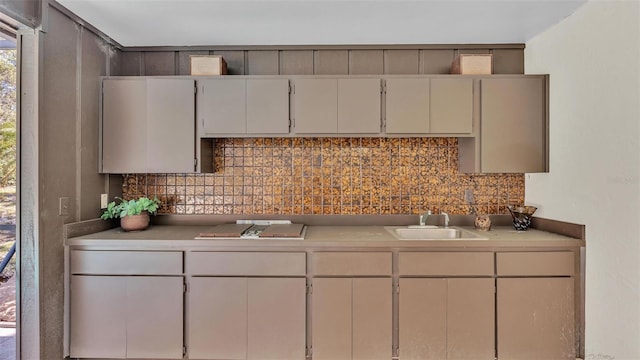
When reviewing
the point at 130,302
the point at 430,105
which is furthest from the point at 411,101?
the point at 130,302

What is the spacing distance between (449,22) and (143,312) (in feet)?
9.29

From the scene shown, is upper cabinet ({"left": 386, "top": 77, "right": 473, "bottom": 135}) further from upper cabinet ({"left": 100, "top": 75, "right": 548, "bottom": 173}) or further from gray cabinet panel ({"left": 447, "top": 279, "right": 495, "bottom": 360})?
gray cabinet panel ({"left": 447, "top": 279, "right": 495, "bottom": 360})

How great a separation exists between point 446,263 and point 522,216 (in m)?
0.83

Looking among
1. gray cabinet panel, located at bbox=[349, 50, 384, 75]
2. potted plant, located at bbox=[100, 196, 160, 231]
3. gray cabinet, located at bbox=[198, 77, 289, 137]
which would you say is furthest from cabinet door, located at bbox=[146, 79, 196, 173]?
gray cabinet panel, located at bbox=[349, 50, 384, 75]

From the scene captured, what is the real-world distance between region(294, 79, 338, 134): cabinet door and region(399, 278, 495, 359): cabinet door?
1216 millimetres

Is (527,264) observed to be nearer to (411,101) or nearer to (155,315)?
(411,101)

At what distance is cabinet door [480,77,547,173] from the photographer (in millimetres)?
2621

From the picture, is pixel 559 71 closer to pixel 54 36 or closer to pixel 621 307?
pixel 621 307

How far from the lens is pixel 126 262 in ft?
7.66

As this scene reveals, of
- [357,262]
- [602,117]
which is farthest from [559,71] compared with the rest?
[357,262]

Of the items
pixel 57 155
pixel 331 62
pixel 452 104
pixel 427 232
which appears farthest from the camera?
pixel 331 62

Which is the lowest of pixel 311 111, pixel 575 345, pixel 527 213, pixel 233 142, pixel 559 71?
pixel 575 345

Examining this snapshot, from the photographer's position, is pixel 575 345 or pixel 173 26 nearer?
pixel 575 345

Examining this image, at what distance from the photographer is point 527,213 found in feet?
8.73
